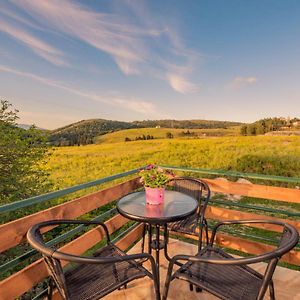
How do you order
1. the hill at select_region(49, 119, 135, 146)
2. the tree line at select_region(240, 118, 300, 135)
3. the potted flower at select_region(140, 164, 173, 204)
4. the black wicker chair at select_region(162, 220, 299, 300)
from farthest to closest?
→ the hill at select_region(49, 119, 135, 146) → the tree line at select_region(240, 118, 300, 135) → the potted flower at select_region(140, 164, 173, 204) → the black wicker chair at select_region(162, 220, 299, 300)

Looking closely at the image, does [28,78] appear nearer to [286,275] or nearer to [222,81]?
[222,81]

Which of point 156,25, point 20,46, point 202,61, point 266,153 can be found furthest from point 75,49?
point 266,153

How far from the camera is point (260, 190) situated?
263cm

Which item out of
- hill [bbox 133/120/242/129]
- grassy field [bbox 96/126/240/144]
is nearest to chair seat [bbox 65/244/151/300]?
grassy field [bbox 96/126/240/144]

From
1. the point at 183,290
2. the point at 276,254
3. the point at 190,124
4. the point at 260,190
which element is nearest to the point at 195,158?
the point at 260,190

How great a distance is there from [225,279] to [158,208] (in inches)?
28.7

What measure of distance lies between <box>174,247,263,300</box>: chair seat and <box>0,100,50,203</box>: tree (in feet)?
12.3

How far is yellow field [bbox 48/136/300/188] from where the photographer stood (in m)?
13.3

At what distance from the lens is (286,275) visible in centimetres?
246

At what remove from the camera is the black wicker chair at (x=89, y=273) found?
1195mm

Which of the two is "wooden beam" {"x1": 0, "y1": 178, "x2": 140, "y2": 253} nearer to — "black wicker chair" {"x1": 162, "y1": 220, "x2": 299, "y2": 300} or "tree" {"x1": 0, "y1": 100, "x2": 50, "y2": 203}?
"black wicker chair" {"x1": 162, "y1": 220, "x2": 299, "y2": 300}

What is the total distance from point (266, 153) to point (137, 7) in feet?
40.7

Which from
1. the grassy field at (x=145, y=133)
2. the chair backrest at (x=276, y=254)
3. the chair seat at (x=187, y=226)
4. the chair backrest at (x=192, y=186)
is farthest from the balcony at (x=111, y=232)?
the grassy field at (x=145, y=133)

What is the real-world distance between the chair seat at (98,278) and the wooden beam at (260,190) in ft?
5.27
